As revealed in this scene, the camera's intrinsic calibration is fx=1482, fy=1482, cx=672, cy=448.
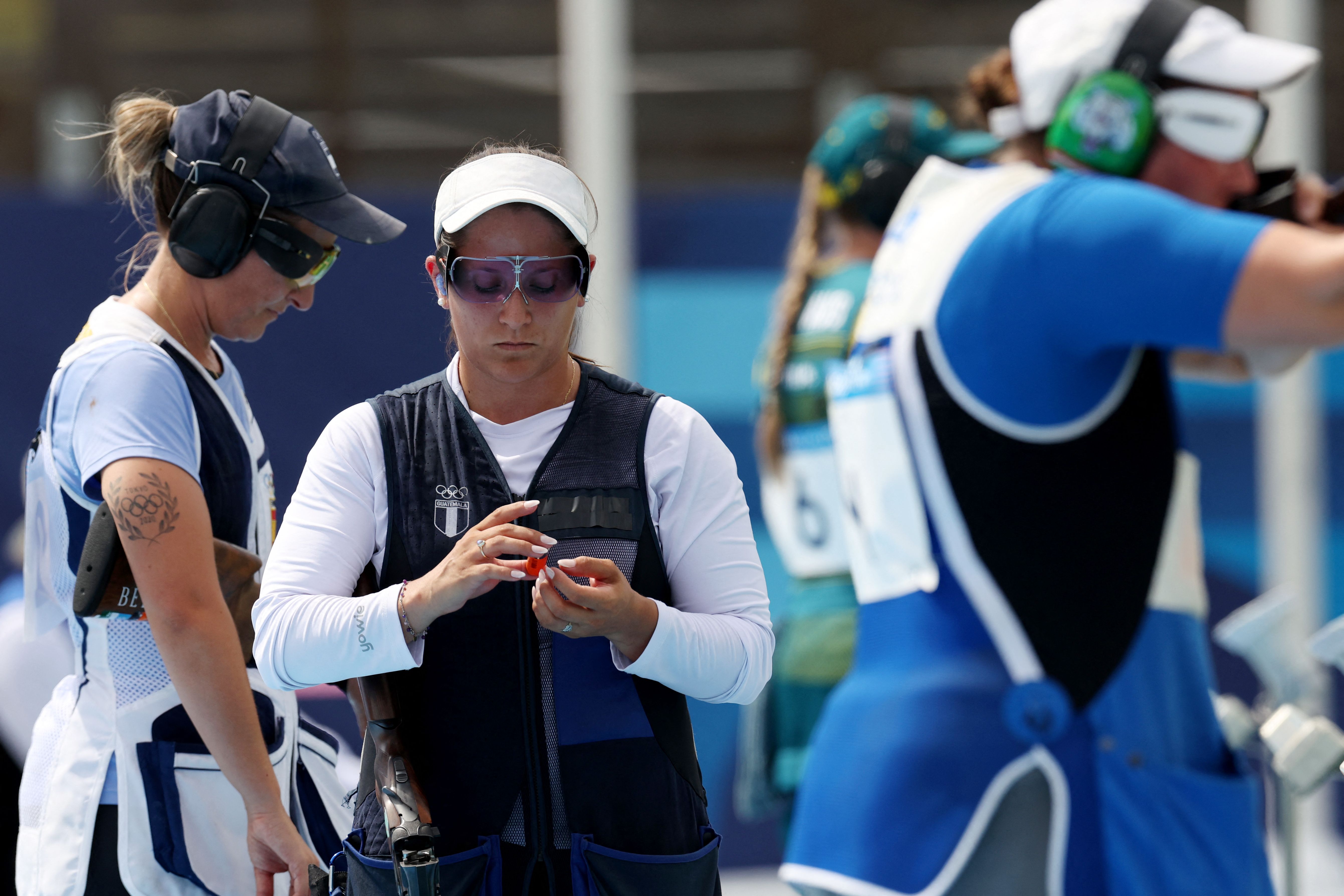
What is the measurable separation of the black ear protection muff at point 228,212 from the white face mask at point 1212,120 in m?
1.33

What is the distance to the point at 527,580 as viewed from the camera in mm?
1641

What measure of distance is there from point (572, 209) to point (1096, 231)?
0.72m

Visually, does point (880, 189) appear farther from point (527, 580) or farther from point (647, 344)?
point (527, 580)

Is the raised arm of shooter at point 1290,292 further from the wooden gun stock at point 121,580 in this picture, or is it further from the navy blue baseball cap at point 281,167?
the wooden gun stock at point 121,580

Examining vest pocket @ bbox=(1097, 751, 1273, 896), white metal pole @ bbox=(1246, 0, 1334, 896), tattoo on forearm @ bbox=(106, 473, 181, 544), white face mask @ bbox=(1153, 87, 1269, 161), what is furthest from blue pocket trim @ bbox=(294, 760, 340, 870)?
white metal pole @ bbox=(1246, 0, 1334, 896)

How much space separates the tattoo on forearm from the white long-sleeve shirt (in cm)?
36

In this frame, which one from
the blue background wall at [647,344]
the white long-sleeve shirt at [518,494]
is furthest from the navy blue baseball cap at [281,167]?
the blue background wall at [647,344]

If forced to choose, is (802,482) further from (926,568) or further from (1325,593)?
(1325,593)

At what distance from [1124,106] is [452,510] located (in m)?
1.21

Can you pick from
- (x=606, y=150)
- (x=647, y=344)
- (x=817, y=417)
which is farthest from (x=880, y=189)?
(x=606, y=150)

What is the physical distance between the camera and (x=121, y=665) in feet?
7.04

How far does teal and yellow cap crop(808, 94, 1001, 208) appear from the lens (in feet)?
13.3

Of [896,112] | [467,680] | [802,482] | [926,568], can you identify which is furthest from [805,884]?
[896,112]

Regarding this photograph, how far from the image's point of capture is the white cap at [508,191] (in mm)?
1694
